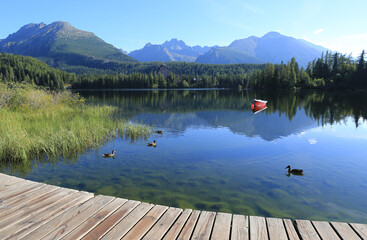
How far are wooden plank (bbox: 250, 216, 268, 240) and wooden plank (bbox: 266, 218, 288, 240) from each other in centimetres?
10

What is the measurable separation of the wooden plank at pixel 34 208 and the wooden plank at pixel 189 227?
374 centimetres

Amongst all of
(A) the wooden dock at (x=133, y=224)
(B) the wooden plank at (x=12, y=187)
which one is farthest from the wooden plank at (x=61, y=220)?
(B) the wooden plank at (x=12, y=187)

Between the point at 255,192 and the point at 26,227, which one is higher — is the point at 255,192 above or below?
below

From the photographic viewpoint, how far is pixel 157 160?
14.7 metres

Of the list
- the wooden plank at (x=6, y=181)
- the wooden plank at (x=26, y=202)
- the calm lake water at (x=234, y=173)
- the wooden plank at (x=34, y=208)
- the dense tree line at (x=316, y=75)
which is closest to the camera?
the wooden plank at (x=34, y=208)

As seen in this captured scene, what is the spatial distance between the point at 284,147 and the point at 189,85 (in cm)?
17999

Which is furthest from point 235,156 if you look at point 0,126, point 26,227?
point 0,126

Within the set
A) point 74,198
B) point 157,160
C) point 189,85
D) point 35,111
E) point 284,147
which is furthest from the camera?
point 189,85

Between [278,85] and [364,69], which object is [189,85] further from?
[364,69]

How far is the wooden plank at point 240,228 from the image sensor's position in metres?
4.77

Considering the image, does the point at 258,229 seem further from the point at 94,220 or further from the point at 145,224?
the point at 94,220

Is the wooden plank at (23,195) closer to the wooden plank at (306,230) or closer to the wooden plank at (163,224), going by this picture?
the wooden plank at (163,224)

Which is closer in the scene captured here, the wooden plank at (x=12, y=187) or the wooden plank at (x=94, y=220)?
the wooden plank at (x=94, y=220)

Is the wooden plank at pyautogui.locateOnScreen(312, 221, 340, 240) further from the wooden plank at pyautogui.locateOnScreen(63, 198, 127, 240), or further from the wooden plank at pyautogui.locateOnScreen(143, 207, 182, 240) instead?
the wooden plank at pyautogui.locateOnScreen(63, 198, 127, 240)
